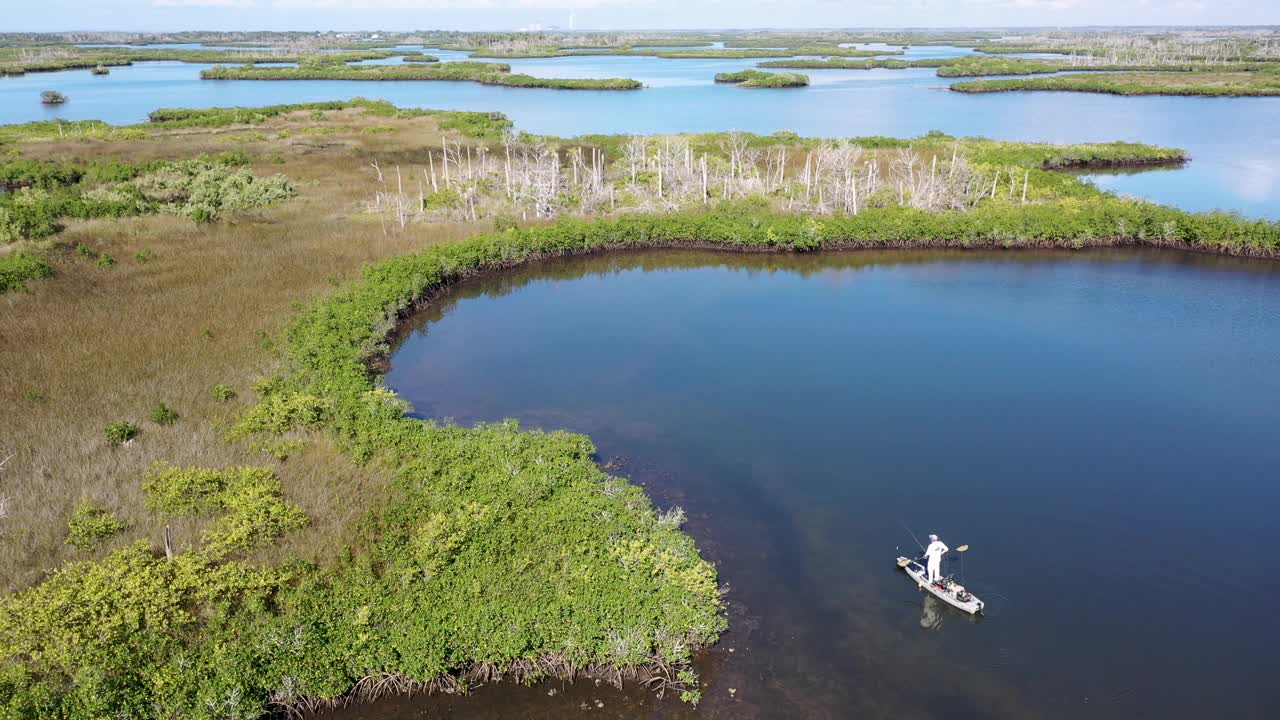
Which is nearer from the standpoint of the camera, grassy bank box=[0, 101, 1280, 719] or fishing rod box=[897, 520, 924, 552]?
grassy bank box=[0, 101, 1280, 719]

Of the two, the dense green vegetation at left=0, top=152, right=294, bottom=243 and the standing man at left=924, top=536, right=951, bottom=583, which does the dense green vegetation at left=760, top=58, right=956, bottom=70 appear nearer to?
the dense green vegetation at left=0, top=152, right=294, bottom=243

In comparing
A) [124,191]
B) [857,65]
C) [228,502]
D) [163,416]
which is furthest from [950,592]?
[857,65]

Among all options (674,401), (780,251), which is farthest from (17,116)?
(674,401)

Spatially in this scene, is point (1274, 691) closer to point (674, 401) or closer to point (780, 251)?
point (674, 401)

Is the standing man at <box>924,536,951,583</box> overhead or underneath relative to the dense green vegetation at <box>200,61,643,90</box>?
underneath

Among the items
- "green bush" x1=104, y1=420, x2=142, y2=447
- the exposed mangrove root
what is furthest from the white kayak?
"green bush" x1=104, y1=420, x2=142, y2=447

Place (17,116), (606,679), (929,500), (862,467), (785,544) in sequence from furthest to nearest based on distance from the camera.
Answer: (17,116), (862,467), (929,500), (785,544), (606,679)

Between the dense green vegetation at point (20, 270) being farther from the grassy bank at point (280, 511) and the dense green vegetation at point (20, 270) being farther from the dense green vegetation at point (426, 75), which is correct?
the dense green vegetation at point (426, 75)

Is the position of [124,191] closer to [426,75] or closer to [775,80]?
[426,75]

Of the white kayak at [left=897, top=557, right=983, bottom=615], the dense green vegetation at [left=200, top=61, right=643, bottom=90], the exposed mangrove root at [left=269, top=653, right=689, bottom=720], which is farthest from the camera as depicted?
the dense green vegetation at [left=200, top=61, right=643, bottom=90]
